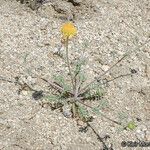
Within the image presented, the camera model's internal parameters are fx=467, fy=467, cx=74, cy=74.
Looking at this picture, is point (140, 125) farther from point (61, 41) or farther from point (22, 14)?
point (22, 14)

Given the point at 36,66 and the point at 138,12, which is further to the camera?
the point at 138,12

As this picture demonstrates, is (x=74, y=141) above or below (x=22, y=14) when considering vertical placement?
below

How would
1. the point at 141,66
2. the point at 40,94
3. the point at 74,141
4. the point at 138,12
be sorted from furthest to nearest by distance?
1. the point at 138,12
2. the point at 141,66
3. the point at 40,94
4. the point at 74,141

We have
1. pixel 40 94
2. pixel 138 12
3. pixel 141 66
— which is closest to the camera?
pixel 40 94

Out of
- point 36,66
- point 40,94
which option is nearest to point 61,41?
point 36,66

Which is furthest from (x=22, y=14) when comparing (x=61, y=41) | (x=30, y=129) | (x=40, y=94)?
(x=30, y=129)

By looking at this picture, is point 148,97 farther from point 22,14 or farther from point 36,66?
point 22,14
